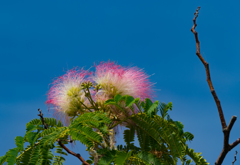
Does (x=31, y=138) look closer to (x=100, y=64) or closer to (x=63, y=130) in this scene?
(x=63, y=130)

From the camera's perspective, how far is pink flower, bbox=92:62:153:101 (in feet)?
13.2

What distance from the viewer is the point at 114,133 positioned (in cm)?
392

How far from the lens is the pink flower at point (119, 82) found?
403 centimetres

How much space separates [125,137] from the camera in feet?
13.1

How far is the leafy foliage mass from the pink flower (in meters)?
0.24

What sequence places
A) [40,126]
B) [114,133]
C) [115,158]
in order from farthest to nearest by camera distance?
[114,133] → [40,126] → [115,158]

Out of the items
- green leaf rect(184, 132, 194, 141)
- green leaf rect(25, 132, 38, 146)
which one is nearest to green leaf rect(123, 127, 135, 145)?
green leaf rect(184, 132, 194, 141)

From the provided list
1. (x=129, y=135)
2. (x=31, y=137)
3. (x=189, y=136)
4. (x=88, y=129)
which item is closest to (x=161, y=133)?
(x=189, y=136)

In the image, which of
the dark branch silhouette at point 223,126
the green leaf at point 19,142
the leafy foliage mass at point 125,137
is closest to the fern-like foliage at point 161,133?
the leafy foliage mass at point 125,137

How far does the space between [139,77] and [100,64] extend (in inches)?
24.1

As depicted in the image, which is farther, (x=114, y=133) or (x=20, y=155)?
(x=114, y=133)

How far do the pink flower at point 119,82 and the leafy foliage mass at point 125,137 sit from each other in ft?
0.79


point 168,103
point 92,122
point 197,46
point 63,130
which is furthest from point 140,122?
point 197,46

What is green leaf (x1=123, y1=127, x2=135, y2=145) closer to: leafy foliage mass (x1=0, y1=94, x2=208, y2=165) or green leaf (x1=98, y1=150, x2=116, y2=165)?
leafy foliage mass (x1=0, y1=94, x2=208, y2=165)
